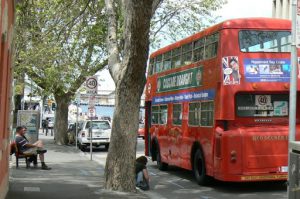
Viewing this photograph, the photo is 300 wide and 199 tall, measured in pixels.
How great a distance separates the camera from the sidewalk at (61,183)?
10953 millimetres

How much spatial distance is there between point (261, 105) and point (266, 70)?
2.78 ft

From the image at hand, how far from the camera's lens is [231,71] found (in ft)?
41.1

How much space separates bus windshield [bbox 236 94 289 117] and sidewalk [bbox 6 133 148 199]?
316 centimetres

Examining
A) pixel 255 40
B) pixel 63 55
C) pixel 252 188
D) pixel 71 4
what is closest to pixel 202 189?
pixel 252 188

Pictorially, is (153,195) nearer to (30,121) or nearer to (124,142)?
(124,142)

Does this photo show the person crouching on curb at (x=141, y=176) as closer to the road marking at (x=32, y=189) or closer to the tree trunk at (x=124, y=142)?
the tree trunk at (x=124, y=142)

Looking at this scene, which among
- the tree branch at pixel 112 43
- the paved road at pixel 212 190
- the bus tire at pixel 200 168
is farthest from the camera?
the bus tire at pixel 200 168

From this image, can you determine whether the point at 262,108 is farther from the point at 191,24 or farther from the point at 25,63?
the point at 191,24

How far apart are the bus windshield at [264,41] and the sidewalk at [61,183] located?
4.31 meters

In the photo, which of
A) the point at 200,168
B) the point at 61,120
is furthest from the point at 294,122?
the point at 61,120

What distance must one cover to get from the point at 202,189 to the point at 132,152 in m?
2.75

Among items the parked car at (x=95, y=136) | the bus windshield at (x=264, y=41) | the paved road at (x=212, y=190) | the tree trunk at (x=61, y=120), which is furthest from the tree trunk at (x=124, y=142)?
the tree trunk at (x=61, y=120)

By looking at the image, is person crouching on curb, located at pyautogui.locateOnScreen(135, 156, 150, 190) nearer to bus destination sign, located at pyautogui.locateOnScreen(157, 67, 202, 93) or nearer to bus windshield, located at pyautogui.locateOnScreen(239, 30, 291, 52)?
bus destination sign, located at pyautogui.locateOnScreen(157, 67, 202, 93)

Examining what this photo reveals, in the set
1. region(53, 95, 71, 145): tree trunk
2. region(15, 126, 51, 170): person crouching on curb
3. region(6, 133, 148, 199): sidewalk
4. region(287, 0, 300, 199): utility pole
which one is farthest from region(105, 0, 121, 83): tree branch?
region(53, 95, 71, 145): tree trunk
